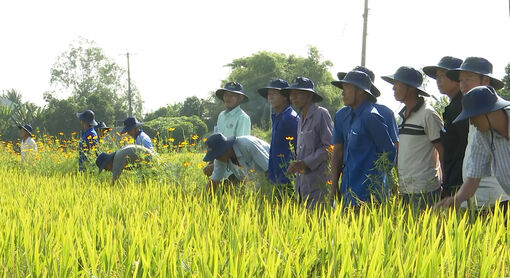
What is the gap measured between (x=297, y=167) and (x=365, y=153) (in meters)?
0.60

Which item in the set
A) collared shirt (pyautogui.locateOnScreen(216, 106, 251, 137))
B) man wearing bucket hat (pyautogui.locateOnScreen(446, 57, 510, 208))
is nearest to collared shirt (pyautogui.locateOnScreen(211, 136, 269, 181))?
collared shirt (pyautogui.locateOnScreen(216, 106, 251, 137))

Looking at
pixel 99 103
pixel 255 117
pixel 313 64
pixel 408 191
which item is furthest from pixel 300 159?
pixel 313 64

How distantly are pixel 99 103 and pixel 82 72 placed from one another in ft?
37.7

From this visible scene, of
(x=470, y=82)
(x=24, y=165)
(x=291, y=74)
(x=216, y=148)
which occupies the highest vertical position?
(x=291, y=74)

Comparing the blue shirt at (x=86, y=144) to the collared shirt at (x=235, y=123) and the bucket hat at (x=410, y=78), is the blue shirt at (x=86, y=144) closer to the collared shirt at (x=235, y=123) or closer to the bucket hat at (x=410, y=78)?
the collared shirt at (x=235, y=123)

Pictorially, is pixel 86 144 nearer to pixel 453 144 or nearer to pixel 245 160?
pixel 245 160

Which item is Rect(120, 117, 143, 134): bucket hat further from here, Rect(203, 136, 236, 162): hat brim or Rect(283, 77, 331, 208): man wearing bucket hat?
Rect(283, 77, 331, 208): man wearing bucket hat

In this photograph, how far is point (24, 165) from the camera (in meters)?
8.64

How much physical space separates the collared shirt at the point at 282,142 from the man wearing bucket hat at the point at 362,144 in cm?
74

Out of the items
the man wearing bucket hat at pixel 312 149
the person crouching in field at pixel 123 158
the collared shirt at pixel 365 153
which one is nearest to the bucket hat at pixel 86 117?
the person crouching in field at pixel 123 158

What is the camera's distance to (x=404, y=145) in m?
3.38

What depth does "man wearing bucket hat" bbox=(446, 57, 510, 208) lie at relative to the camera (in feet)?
8.79

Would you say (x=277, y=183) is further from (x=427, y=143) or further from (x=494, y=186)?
(x=494, y=186)

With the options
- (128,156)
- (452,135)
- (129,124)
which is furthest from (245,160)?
(129,124)
